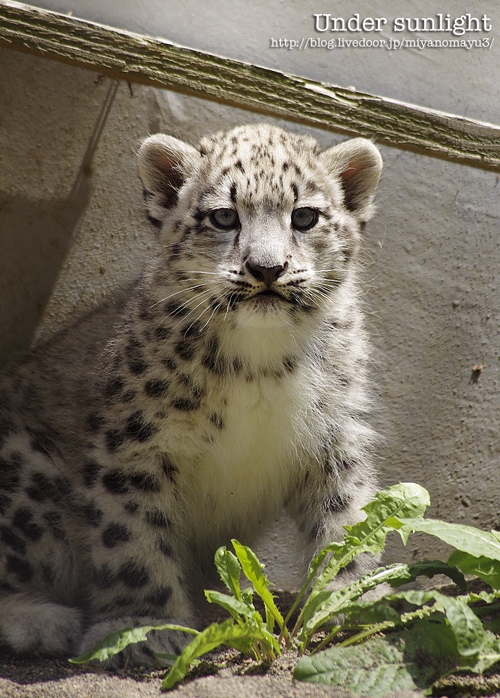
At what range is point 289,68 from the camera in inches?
213

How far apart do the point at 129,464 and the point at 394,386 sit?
268 cm

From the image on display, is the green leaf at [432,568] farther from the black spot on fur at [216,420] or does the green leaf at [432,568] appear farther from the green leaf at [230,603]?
the black spot on fur at [216,420]

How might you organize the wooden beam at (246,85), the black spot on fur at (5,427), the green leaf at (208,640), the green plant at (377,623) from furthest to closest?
the wooden beam at (246,85) → the black spot on fur at (5,427) → the green leaf at (208,640) → the green plant at (377,623)

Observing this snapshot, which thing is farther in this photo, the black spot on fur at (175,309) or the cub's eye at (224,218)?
the black spot on fur at (175,309)

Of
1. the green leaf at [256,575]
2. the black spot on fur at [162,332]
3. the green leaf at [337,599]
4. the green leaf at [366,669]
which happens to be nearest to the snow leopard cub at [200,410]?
the black spot on fur at [162,332]

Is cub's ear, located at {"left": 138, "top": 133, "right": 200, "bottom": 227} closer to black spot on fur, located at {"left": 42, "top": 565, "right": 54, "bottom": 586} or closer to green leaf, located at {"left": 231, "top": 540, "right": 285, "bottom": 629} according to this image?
green leaf, located at {"left": 231, "top": 540, "right": 285, "bottom": 629}

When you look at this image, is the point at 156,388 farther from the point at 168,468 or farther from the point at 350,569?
the point at 350,569

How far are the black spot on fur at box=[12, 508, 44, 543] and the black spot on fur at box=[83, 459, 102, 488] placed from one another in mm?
403

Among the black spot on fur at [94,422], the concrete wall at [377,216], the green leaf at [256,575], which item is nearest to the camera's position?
the green leaf at [256,575]

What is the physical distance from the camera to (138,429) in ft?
13.2

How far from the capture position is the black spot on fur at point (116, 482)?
4.01 metres

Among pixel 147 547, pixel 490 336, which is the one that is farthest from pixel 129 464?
pixel 490 336

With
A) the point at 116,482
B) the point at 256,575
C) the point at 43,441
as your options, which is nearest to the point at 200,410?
the point at 116,482

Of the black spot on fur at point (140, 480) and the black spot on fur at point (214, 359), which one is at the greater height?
the black spot on fur at point (214, 359)
